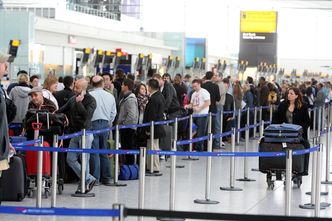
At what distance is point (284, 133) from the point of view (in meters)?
11.3

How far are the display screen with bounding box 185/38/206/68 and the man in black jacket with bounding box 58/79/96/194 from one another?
2557 centimetres

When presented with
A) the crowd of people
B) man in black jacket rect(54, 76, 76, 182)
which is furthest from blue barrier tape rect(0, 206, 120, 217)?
man in black jacket rect(54, 76, 76, 182)

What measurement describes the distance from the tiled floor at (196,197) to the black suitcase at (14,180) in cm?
34

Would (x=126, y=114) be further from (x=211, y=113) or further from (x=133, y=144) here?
(x=211, y=113)

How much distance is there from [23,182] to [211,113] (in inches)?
301

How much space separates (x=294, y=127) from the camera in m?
11.3

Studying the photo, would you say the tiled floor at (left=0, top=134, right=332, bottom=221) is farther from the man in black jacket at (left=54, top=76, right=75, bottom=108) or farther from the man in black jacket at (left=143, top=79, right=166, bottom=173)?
the man in black jacket at (left=54, top=76, right=75, bottom=108)

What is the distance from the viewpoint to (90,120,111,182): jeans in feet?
37.3

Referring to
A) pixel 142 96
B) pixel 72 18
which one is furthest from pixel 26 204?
pixel 72 18

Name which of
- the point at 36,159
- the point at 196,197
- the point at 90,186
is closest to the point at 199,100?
the point at 196,197

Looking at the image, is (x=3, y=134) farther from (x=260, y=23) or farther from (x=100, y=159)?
(x=260, y=23)

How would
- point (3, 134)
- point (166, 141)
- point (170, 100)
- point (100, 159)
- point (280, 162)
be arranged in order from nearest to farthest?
1. point (3, 134)
2. point (280, 162)
3. point (100, 159)
4. point (166, 141)
5. point (170, 100)

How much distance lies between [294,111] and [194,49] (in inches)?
991

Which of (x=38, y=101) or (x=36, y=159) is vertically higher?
(x=38, y=101)
